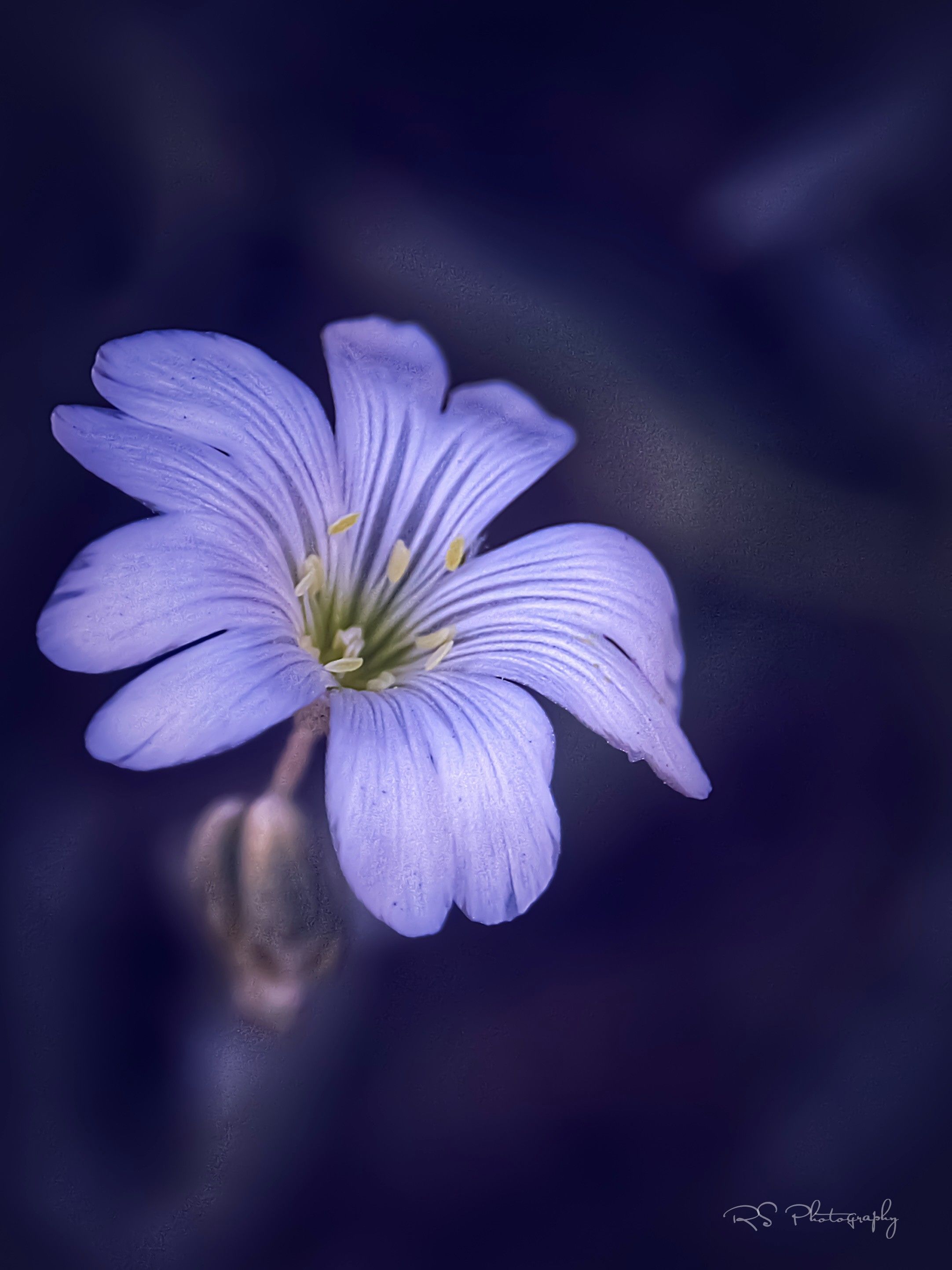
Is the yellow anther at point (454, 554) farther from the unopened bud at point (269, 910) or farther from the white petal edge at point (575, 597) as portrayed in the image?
the unopened bud at point (269, 910)

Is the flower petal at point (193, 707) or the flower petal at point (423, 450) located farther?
the flower petal at point (423, 450)

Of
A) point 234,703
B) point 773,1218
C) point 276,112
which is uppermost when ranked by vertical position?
point 276,112

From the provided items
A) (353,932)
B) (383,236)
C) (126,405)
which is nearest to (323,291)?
(383,236)

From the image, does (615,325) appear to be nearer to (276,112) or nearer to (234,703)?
(276,112)
